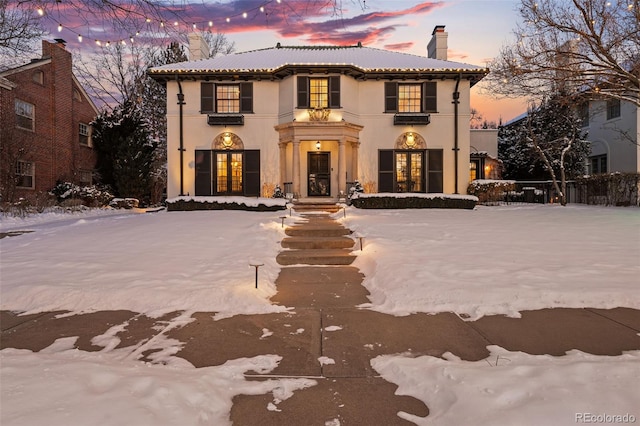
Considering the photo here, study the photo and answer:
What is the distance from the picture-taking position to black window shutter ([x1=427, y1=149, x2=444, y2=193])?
17.5 metres

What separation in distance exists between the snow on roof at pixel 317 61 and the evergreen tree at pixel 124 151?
18.4 feet

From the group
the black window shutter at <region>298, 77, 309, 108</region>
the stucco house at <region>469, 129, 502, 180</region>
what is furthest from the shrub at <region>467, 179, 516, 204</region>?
the black window shutter at <region>298, 77, 309, 108</region>

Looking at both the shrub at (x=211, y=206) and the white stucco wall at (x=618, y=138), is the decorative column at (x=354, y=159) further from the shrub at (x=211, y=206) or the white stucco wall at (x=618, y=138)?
the white stucco wall at (x=618, y=138)

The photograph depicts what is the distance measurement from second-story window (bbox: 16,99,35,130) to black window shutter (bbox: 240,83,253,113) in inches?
443

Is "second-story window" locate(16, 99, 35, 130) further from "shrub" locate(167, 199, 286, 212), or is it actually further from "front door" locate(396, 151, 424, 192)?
"front door" locate(396, 151, 424, 192)

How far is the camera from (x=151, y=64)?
30.2m

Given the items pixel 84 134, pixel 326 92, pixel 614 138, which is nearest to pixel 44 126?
pixel 84 134

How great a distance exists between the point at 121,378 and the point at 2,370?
0.93 metres

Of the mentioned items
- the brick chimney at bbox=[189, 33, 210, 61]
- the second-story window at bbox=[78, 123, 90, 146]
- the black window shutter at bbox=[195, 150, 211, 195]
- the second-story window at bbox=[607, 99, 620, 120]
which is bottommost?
the black window shutter at bbox=[195, 150, 211, 195]

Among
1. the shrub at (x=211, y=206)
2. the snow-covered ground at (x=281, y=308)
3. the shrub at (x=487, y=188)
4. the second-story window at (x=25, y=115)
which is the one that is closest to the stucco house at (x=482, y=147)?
the shrub at (x=487, y=188)

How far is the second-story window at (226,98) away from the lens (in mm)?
17219

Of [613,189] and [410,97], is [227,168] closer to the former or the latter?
[410,97]

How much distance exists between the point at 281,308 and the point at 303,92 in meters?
13.6

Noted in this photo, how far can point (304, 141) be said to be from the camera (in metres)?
17.6
